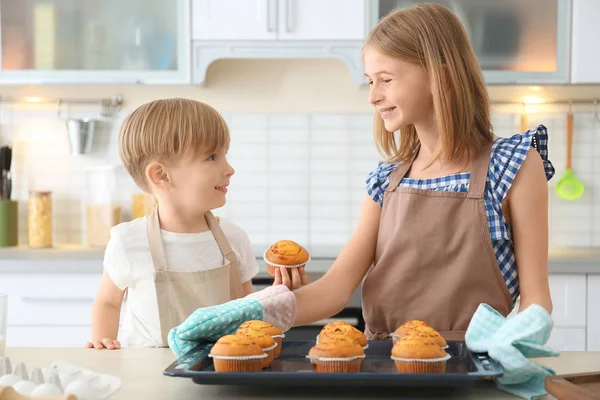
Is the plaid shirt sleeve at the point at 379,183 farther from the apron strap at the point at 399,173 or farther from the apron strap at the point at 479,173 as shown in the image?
the apron strap at the point at 479,173

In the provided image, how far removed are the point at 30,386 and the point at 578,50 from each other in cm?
249

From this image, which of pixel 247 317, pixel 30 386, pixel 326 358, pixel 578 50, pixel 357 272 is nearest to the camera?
pixel 30 386

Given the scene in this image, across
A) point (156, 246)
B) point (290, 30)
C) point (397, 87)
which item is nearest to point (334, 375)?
point (397, 87)

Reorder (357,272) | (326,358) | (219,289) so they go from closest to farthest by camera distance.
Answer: (326,358), (357,272), (219,289)

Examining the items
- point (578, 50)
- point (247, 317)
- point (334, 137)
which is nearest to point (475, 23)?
point (578, 50)

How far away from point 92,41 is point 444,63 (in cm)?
185

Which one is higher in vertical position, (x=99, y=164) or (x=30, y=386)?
(x=99, y=164)

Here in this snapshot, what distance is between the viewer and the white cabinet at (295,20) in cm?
296

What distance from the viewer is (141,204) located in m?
3.20

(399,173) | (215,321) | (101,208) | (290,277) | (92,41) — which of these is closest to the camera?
(215,321)

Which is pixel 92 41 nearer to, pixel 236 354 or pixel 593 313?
pixel 593 313

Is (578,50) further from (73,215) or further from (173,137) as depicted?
(73,215)

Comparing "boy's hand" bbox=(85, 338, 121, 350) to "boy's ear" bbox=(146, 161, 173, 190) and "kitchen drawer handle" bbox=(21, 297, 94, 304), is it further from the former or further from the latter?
"kitchen drawer handle" bbox=(21, 297, 94, 304)

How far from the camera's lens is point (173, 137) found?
1733 millimetres
